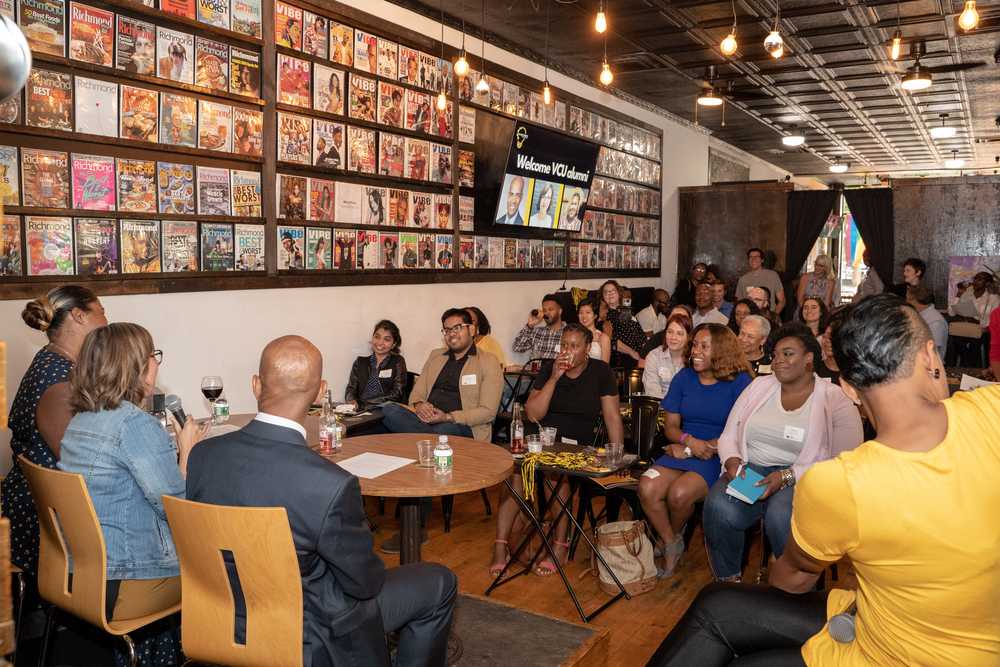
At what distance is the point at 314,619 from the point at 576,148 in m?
7.38

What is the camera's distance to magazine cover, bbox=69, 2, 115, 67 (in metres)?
4.34

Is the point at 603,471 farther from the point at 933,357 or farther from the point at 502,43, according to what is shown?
the point at 502,43

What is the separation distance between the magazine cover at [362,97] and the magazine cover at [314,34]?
0.36 m

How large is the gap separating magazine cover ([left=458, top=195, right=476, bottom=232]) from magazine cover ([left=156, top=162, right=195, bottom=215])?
294 centimetres

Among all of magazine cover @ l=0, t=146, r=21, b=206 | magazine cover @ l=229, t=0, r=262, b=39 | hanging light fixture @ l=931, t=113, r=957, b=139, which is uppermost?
hanging light fixture @ l=931, t=113, r=957, b=139

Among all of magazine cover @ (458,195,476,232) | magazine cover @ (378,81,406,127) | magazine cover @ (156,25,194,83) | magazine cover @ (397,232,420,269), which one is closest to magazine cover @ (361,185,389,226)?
magazine cover @ (397,232,420,269)

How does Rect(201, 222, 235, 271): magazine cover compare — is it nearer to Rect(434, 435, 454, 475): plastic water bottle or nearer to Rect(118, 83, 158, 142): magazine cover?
Rect(118, 83, 158, 142): magazine cover

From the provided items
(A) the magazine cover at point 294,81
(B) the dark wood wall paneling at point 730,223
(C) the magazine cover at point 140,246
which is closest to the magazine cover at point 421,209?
(A) the magazine cover at point 294,81

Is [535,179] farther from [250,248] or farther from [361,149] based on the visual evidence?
[250,248]

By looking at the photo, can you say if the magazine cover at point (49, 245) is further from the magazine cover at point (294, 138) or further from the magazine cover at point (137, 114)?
the magazine cover at point (294, 138)

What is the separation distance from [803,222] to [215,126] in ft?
30.2

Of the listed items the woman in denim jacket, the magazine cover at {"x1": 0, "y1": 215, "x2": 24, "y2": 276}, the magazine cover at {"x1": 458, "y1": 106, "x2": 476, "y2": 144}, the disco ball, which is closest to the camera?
the disco ball

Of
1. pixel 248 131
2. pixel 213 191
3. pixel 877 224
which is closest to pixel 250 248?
pixel 213 191

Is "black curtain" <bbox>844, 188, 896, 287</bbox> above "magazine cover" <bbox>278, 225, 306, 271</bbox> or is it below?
above
